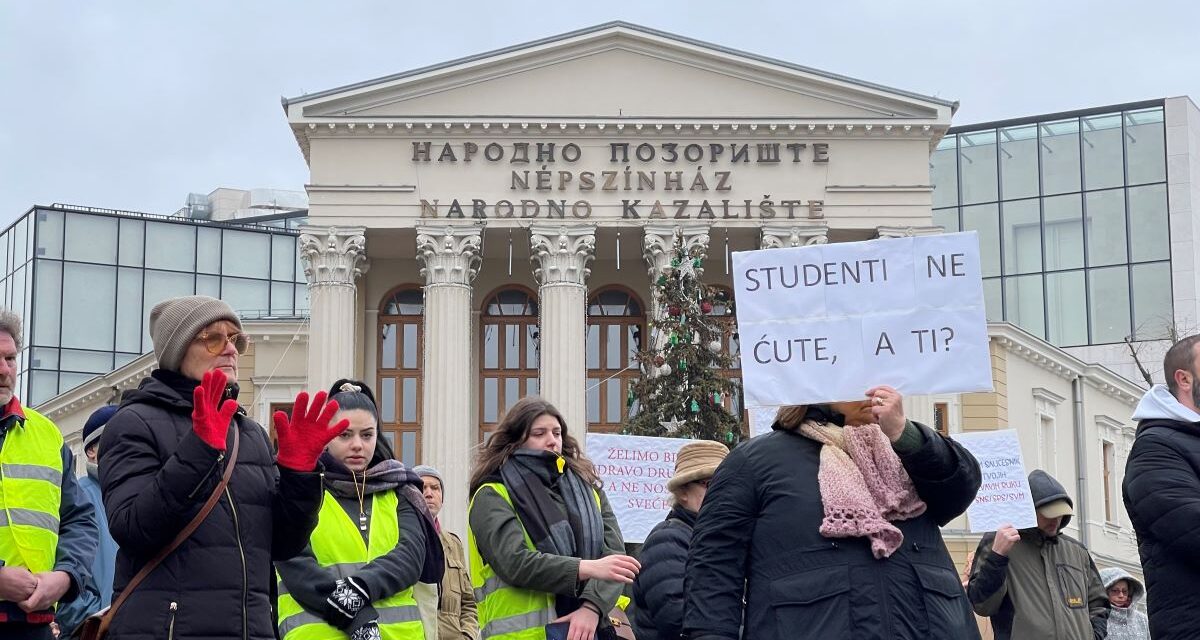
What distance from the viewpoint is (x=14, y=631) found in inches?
242

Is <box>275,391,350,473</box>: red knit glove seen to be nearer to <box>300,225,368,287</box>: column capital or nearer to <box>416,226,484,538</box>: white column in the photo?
<box>416,226,484,538</box>: white column

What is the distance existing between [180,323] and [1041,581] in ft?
20.3

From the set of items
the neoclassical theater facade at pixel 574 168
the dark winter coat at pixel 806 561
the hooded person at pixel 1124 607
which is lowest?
the hooded person at pixel 1124 607

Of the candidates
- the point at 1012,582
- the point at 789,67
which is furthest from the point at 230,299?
the point at 1012,582

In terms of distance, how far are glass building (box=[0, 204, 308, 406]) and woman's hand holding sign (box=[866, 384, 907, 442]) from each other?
6007 cm

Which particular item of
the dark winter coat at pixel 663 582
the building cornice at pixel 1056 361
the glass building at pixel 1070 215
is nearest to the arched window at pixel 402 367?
the building cornice at pixel 1056 361

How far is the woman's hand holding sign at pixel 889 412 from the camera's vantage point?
17.2 ft

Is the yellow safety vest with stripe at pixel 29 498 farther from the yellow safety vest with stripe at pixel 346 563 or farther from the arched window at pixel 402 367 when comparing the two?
the arched window at pixel 402 367

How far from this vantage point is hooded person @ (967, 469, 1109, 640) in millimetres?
10062

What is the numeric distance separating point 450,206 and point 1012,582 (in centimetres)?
3254

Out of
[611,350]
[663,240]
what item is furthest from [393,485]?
[611,350]

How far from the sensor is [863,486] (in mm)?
5383

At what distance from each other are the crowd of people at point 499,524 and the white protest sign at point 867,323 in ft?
0.44

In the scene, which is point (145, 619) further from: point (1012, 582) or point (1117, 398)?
point (1117, 398)
